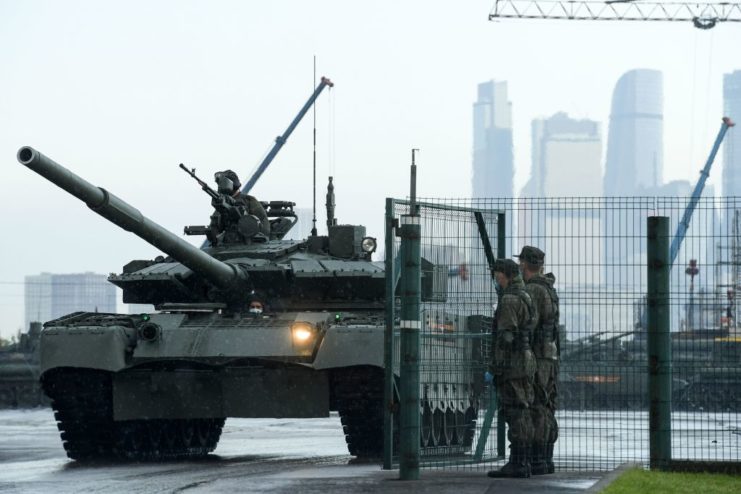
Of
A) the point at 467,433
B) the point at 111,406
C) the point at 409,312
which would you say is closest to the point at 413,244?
the point at 409,312

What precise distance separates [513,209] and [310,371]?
4.32 m

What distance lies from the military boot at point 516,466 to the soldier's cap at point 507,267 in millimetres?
1529

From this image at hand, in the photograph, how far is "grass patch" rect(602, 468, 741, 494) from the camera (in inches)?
537

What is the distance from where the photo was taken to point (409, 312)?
49.3 ft

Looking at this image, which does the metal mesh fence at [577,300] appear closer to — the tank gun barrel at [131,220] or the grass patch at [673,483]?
the grass patch at [673,483]

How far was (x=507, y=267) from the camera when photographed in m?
15.4

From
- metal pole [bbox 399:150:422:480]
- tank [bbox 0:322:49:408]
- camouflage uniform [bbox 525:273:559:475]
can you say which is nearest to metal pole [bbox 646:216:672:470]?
camouflage uniform [bbox 525:273:559:475]

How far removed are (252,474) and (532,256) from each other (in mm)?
3478

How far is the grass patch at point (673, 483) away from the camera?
13633 millimetres

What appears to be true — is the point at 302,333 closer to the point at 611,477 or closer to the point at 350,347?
the point at 350,347

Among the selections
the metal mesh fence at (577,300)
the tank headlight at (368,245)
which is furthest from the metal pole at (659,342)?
the tank headlight at (368,245)

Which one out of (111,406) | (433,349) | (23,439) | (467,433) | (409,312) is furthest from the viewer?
(23,439)

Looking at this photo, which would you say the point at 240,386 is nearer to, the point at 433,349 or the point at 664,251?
the point at 433,349

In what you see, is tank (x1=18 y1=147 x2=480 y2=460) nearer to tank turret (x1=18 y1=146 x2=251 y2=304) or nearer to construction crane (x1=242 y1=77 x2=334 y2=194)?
tank turret (x1=18 y1=146 x2=251 y2=304)
